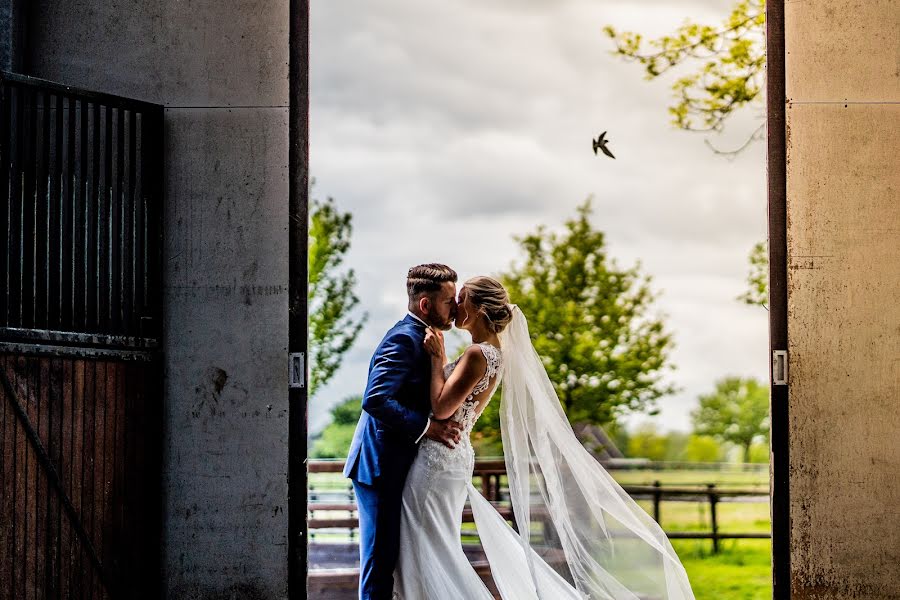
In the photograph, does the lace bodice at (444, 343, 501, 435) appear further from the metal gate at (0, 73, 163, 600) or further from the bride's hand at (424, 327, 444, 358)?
the metal gate at (0, 73, 163, 600)

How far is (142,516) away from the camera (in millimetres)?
4105

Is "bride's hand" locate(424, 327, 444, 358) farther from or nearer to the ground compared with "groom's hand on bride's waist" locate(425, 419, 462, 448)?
farther from the ground

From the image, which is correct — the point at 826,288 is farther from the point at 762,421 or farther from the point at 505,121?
the point at 762,421

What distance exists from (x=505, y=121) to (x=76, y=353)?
976 inches

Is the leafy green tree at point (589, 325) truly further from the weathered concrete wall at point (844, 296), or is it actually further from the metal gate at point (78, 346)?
the metal gate at point (78, 346)

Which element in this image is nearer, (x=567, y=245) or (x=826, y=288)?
(x=826, y=288)

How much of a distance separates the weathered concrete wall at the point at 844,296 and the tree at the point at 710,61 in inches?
119

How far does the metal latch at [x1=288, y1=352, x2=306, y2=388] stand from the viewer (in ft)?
13.8

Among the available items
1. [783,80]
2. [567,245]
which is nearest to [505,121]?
Answer: [567,245]

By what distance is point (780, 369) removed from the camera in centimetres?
430

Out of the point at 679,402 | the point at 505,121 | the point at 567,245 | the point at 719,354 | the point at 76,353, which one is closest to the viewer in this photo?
the point at 76,353

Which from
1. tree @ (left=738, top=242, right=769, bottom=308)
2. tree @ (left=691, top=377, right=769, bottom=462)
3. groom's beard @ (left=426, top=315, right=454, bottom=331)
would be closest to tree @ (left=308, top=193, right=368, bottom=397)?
tree @ (left=738, top=242, right=769, bottom=308)

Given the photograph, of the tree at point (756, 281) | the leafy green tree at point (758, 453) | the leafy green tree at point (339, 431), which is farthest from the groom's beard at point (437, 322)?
the leafy green tree at point (758, 453)

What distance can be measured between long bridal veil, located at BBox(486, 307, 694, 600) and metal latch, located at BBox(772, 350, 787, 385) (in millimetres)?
938
